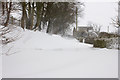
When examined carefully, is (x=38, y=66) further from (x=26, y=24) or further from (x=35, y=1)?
(x=35, y=1)

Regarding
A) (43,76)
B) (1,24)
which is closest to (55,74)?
(43,76)

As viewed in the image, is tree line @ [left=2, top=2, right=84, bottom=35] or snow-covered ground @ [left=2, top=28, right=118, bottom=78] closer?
snow-covered ground @ [left=2, top=28, right=118, bottom=78]

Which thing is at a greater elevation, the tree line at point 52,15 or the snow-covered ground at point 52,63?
the tree line at point 52,15

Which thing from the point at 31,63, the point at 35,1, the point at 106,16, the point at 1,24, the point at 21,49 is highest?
the point at 35,1

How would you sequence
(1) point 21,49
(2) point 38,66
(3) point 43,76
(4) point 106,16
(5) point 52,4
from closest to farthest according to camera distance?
(3) point 43,76 → (2) point 38,66 → (1) point 21,49 → (4) point 106,16 → (5) point 52,4

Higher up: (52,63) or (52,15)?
(52,15)

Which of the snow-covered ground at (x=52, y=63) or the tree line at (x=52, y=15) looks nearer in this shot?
the snow-covered ground at (x=52, y=63)

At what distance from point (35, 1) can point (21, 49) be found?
108 inches

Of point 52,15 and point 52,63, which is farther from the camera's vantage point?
point 52,15

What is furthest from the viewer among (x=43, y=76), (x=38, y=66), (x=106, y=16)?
(x=106, y=16)

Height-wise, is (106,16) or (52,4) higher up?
(52,4)

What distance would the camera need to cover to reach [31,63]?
2.03 metres

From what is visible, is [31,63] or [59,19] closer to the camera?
[31,63]

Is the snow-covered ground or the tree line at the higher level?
the tree line
